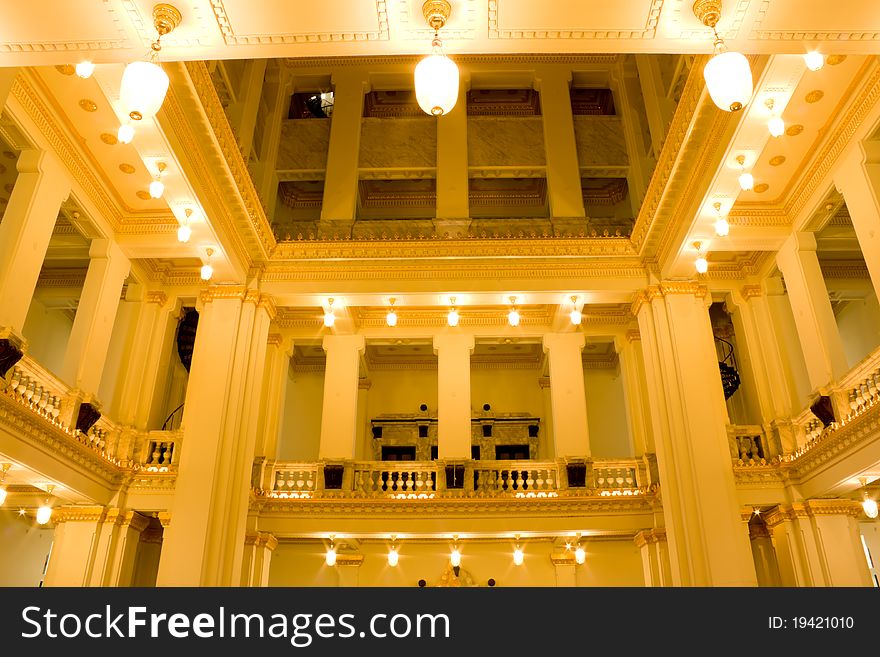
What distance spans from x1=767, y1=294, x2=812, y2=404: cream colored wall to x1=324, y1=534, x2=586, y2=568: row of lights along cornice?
14.8ft

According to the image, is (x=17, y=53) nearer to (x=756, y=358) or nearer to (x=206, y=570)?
(x=206, y=570)

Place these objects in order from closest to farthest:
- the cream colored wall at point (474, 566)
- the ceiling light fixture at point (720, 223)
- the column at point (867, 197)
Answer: the column at point (867, 197)
the ceiling light fixture at point (720, 223)
the cream colored wall at point (474, 566)

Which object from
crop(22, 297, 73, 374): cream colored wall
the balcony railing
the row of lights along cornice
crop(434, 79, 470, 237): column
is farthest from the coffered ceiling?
crop(22, 297, 73, 374): cream colored wall

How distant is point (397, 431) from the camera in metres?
16.1

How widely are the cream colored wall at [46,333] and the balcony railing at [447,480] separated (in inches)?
228

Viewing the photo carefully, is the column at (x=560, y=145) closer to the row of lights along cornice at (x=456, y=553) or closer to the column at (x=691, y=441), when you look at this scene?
the column at (x=691, y=441)

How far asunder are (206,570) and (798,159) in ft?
32.6

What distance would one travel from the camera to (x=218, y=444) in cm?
949

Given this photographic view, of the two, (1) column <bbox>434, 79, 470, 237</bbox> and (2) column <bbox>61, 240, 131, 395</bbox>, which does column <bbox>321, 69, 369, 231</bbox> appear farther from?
(2) column <bbox>61, 240, 131, 395</bbox>

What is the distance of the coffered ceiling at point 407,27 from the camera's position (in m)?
4.93

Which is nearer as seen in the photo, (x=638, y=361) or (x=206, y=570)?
(x=206, y=570)

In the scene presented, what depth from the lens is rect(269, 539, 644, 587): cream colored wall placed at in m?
13.2

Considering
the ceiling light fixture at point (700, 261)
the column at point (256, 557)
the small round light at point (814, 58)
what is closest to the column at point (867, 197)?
the ceiling light fixture at point (700, 261)

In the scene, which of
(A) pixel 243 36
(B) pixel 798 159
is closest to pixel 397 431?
(B) pixel 798 159
